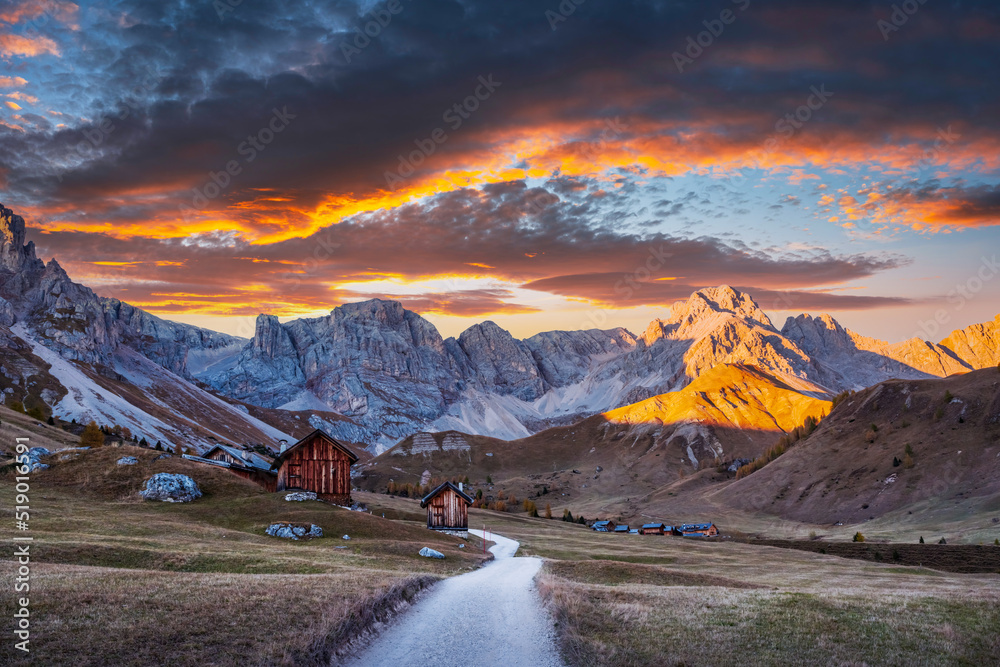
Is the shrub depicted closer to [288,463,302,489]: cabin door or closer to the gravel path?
[288,463,302,489]: cabin door

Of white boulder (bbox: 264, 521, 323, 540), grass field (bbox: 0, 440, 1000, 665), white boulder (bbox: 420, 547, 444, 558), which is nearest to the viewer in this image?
grass field (bbox: 0, 440, 1000, 665)

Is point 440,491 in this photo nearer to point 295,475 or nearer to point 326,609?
point 295,475

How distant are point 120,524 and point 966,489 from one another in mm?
137424

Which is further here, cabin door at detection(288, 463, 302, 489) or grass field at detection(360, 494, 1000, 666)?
cabin door at detection(288, 463, 302, 489)

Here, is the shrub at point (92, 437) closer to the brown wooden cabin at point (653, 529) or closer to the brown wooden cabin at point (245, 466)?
the brown wooden cabin at point (245, 466)

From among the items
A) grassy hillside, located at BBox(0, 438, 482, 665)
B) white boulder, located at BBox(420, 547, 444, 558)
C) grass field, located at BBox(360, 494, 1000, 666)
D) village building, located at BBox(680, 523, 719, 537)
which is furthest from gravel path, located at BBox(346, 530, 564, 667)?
village building, located at BBox(680, 523, 719, 537)

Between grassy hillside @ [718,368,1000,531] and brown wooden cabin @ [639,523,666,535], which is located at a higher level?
grassy hillside @ [718,368,1000,531]

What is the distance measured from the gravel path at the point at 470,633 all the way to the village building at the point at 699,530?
101m

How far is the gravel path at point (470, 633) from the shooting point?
60.0 feet

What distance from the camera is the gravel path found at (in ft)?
60.0

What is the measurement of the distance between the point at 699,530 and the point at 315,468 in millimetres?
84121

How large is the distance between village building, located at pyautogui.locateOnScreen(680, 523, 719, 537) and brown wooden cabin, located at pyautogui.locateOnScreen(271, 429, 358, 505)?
76386 mm

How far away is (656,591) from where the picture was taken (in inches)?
1213

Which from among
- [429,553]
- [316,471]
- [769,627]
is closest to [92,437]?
[316,471]
